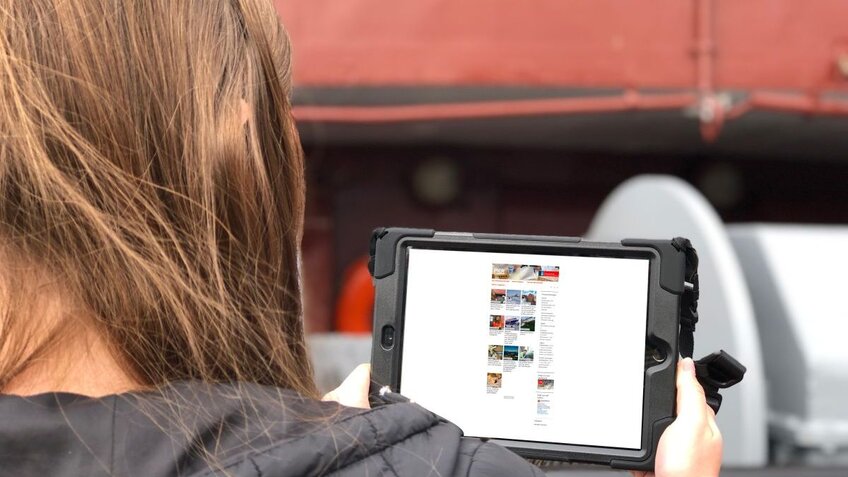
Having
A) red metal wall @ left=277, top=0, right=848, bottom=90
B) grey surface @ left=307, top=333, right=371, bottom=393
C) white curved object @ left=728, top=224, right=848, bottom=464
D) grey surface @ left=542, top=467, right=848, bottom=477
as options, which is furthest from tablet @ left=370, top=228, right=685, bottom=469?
red metal wall @ left=277, top=0, right=848, bottom=90

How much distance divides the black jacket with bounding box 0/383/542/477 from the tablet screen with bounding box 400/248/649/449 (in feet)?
0.93

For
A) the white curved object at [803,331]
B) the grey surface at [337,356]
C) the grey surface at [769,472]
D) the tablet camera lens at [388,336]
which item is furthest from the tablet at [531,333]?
the grey surface at [337,356]

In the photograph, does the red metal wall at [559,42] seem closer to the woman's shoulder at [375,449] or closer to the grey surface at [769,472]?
the grey surface at [769,472]

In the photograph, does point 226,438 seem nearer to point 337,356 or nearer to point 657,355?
point 657,355

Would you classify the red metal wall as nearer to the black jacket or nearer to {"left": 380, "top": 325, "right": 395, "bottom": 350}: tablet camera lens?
{"left": 380, "top": 325, "right": 395, "bottom": 350}: tablet camera lens

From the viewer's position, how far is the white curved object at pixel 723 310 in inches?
86.7

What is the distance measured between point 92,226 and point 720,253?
2.04 meters

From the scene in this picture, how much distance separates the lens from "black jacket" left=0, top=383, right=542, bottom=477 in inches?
20.3

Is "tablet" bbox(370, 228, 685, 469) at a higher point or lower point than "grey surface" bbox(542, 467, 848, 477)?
higher

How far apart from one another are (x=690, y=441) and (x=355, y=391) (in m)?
0.29

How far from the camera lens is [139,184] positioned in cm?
60

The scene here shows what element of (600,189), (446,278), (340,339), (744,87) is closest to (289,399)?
(446,278)

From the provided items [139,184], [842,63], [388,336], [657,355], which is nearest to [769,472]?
[657,355]

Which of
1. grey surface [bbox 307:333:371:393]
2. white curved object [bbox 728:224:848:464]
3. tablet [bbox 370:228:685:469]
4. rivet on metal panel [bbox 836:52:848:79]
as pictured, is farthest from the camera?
rivet on metal panel [bbox 836:52:848:79]
